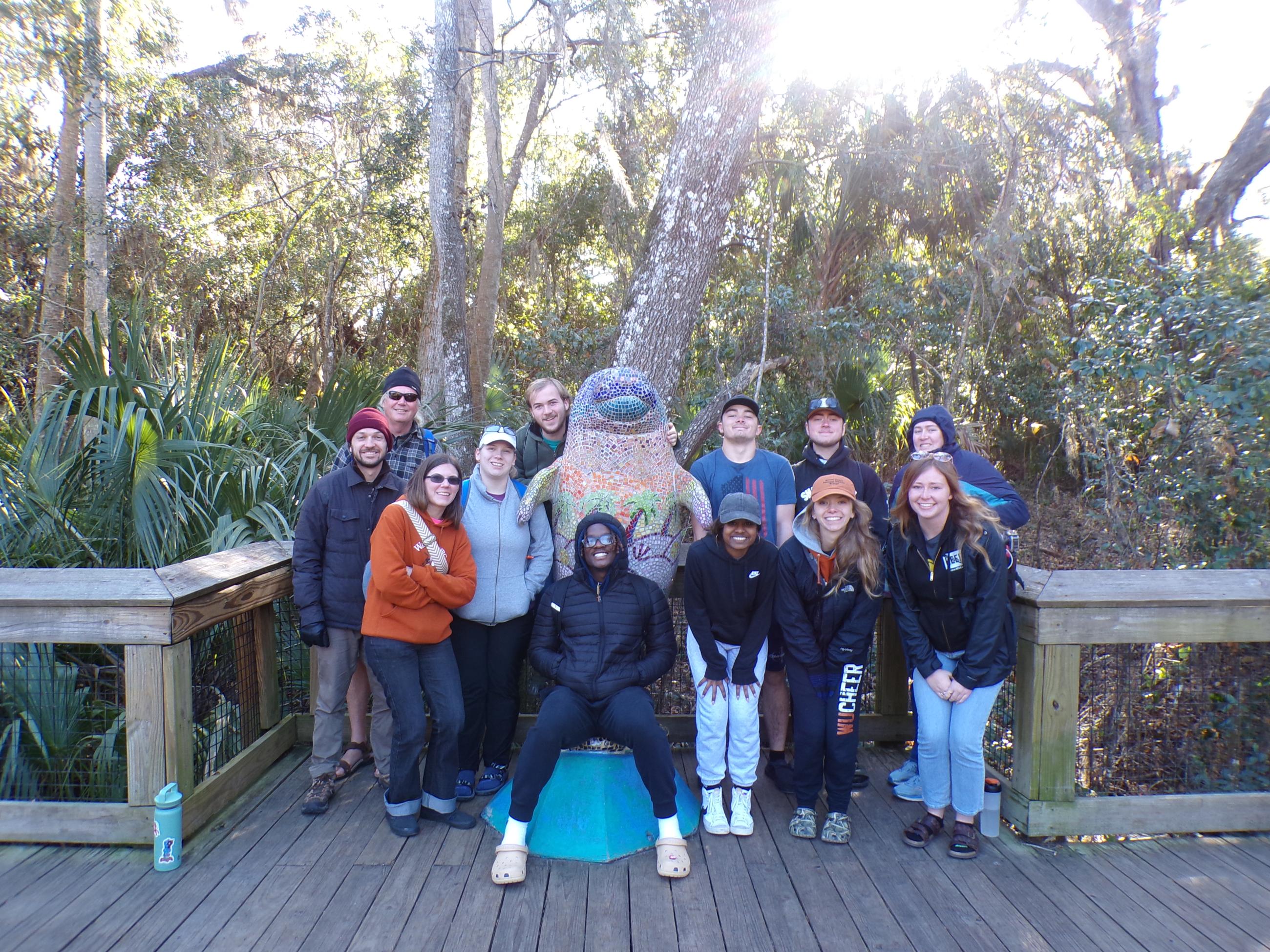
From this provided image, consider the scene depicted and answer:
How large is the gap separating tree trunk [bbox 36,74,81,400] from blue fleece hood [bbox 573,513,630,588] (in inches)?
440

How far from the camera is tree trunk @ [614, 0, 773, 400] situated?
523cm

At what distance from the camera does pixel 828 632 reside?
10.4 ft

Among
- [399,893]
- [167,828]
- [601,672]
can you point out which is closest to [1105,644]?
[601,672]

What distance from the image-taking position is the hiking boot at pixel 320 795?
10.5 feet

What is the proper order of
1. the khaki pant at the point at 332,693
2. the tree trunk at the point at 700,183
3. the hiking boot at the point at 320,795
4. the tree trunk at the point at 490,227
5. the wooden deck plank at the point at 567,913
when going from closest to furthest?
the wooden deck plank at the point at 567,913
the hiking boot at the point at 320,795
the khaki pant at the point at 332,693
the tree trunk at the point at 700,183
the tree trunk at the point at 490,227

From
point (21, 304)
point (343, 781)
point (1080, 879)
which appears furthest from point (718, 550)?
point (21, 304)

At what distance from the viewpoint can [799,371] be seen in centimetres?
961

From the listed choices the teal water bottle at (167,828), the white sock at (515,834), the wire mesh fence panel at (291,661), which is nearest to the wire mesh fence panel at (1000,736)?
the white sock at (515,834)

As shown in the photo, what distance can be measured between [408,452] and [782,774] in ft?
7.15

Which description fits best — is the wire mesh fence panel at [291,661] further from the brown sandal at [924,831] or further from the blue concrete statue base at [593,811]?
the brown sandal at [924,831]

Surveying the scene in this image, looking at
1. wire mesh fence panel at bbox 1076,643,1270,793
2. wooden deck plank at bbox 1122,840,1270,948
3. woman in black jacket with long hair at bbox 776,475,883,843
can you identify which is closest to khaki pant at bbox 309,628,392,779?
woman in black jacket with long hair at bbox 776,475,883,843

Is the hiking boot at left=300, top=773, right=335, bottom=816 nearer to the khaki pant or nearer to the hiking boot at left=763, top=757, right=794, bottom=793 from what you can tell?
the khaki pant

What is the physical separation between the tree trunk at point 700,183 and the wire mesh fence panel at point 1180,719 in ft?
9.55

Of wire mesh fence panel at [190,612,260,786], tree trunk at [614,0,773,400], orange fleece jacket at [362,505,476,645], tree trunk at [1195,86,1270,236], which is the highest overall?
tree trunk at [1195,86,1270,236]
